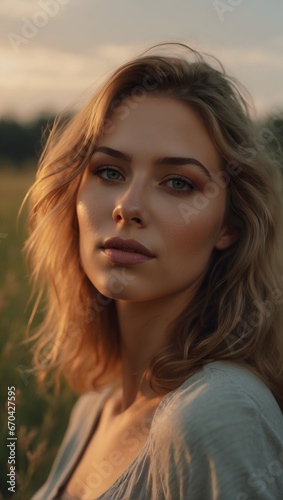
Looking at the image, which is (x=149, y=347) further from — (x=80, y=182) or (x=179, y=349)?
(x=80, y=182)

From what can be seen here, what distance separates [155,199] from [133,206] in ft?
0.29

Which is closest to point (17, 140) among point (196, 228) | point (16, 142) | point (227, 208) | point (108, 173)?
point (16, 142)

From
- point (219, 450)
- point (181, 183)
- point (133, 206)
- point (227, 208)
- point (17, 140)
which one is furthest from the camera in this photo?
point (17, 140)

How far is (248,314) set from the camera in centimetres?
189

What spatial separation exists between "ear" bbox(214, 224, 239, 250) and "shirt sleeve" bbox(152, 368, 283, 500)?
562 millimetres

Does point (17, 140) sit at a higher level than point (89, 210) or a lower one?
lower

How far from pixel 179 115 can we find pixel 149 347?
2.62ft

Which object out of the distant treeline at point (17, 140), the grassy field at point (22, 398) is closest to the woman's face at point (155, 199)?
the grassy field at point (22, 398)

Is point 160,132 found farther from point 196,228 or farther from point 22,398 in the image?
point 22,398

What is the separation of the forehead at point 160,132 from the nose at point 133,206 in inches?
4.0

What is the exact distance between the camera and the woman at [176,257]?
60.4 inches

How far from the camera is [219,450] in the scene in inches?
56.4

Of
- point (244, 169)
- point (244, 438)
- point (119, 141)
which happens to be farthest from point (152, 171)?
point (244, 438)

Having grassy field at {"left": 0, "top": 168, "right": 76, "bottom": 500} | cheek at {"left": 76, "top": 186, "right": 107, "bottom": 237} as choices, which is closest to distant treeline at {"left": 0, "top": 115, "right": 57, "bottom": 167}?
grassy field at {"left": 0, "top": 168, "right": 76, "bottom": 500}
